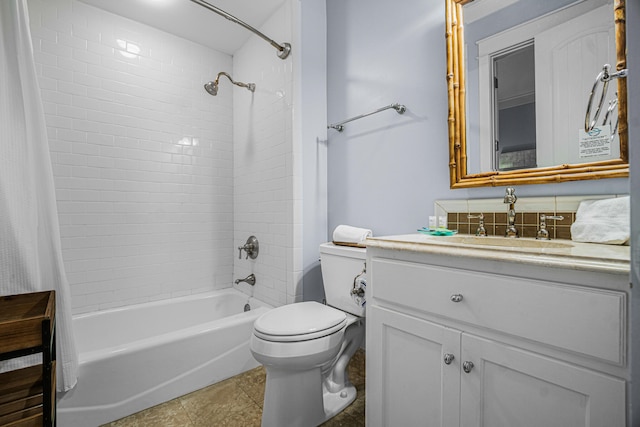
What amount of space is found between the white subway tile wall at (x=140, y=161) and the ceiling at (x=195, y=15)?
0.08m

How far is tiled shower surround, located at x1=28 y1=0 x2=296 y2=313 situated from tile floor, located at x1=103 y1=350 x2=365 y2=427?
588 millimetres

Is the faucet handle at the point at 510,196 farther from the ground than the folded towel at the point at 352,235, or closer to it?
farther from the ground

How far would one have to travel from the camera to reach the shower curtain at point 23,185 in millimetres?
1092

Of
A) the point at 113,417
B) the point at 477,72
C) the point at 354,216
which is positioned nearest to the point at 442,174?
the point at 477,72

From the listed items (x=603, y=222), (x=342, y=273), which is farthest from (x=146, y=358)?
(x=603, y=222)

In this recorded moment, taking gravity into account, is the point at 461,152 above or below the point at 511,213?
above

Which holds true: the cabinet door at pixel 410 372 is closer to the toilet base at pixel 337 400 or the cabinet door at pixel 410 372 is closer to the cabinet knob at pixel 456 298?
the cabinet knob at pixel 456 298

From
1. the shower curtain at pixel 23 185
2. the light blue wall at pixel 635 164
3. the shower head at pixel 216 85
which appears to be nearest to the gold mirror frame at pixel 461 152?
the light blue wall at pixel 635 164

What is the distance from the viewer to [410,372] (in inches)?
37.4

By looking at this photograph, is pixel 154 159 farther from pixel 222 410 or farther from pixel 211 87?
pixel 222 410

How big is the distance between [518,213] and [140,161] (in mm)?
2371

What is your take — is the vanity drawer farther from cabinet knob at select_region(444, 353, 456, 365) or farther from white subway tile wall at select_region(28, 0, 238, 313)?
white subway tile wall at select_region(28, 0, 238, 313)

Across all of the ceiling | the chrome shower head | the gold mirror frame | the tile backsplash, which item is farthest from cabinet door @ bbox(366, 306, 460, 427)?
the ceiling

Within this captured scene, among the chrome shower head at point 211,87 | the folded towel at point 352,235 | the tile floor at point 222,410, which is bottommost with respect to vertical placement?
the tile floor at point 222,410
